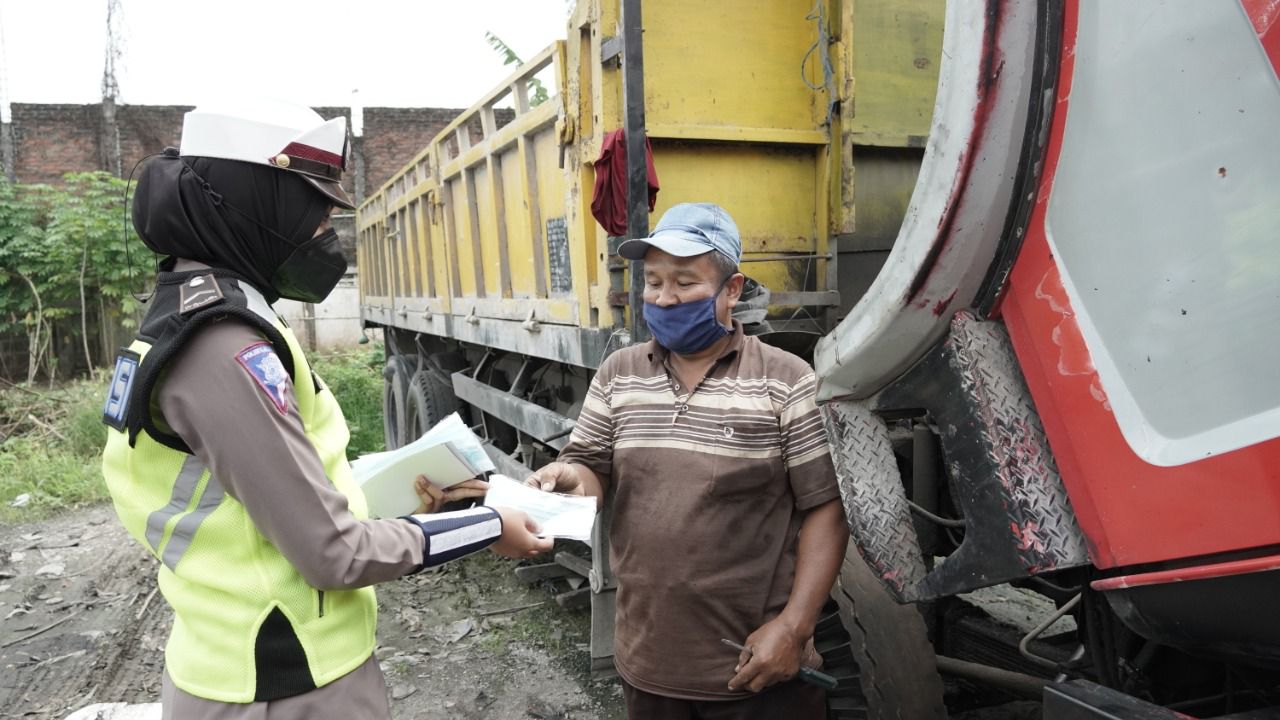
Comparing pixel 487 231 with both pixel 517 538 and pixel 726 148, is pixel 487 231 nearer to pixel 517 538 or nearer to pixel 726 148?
pixel 726 148

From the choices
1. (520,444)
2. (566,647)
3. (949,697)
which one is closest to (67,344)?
(520,444)

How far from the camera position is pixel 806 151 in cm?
318

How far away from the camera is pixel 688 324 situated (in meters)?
1.86

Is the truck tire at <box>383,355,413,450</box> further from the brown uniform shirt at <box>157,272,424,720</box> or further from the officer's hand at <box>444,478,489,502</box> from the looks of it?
the brown uniform shirt at <box>157,272,424,720</box>

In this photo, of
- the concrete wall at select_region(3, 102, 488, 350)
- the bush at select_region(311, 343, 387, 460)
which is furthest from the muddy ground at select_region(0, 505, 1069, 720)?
the concrete wall at select_region(3, 102, 488, 350)

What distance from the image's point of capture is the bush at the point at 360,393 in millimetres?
8344

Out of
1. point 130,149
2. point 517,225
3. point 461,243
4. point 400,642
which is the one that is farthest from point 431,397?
point 130,149

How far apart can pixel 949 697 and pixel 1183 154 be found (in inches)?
73.3

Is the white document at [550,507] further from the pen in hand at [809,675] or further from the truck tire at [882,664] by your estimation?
the truck tire at [882,664]

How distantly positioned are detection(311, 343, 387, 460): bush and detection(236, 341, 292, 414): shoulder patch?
6626mm

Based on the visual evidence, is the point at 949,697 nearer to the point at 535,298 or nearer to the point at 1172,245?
the point at 1172,245

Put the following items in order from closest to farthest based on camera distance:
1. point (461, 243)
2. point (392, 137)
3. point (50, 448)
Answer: point (461, 243)
point (50, 448)
point (392, 137)

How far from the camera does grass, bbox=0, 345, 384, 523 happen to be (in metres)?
6.89

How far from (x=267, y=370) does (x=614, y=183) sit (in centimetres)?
167
